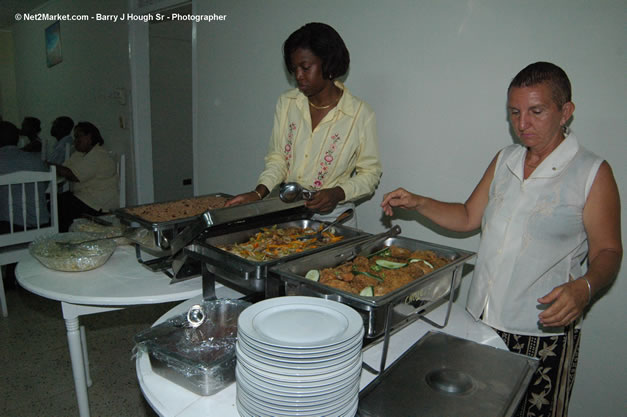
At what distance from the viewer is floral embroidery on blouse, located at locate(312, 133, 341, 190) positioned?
1.77m

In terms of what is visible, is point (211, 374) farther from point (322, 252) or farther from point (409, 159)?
point (409, 159)

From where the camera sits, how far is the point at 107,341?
8.34ft

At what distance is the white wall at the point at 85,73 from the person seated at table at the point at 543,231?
376 cm

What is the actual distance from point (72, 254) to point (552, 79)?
160cm

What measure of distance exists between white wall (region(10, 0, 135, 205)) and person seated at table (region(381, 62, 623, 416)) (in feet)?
12.3

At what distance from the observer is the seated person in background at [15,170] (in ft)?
9.62

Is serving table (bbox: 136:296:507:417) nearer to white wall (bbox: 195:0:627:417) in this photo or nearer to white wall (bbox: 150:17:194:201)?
white wall (bbox: 195:0:627:417)

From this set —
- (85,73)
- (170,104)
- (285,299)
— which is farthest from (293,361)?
(85,73)

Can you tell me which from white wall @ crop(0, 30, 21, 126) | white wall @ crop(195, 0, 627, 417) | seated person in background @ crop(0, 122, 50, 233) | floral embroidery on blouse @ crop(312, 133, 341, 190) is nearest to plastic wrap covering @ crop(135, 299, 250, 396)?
floral embroidery on blouse @ crop(312, 133, 341, 190)

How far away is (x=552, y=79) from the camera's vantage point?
3.58 ft

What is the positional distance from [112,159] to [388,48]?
2967mm

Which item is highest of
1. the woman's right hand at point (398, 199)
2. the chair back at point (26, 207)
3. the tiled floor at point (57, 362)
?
the woman's right hand at point (398, 199)

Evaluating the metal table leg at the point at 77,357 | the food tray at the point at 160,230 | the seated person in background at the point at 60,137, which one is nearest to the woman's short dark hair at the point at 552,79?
the food tray at the point at 160,230

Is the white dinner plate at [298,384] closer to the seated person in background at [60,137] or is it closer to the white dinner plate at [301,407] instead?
the white dinner plate at [301,407]
